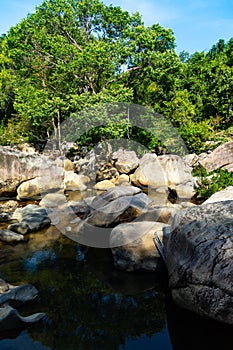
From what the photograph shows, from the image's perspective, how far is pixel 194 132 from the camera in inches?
621

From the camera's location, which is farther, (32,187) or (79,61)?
(79,61)

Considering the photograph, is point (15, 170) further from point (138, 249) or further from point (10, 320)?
point (10, 320)

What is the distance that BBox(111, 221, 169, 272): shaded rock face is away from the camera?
17.7ft

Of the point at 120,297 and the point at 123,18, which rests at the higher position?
the point at 123,18

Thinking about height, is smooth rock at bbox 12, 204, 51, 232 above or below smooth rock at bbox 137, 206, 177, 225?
below

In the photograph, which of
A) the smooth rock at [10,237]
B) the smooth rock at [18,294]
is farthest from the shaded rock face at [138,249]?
the smooth rock at [10,237]

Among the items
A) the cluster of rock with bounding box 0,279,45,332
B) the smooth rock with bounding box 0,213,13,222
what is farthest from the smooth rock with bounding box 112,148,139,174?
the cluster of rock with bounding box 0,279,45,332

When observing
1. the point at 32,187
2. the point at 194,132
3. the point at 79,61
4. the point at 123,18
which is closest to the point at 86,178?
the point at 32,187

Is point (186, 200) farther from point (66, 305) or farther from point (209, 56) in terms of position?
point (209, 56)

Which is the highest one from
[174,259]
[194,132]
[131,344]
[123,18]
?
[123,18]

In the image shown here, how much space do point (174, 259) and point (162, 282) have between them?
0.89 m

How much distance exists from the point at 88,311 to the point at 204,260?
197 centimetres

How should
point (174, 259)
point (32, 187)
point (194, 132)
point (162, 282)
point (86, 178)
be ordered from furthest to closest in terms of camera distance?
point (194, 132) < point (86, 178) < point (32, 187) < point (162, 282) < point (174, 259)

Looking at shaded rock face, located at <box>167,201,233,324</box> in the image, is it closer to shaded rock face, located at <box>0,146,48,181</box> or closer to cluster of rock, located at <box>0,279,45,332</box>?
cluster of rock, located at <box>0,279,45,332</box>
